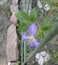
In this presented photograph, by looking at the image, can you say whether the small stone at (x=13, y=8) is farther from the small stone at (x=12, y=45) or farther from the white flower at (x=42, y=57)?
the white flower at (x=42, y=57)

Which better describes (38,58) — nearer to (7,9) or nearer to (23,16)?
(7,9)

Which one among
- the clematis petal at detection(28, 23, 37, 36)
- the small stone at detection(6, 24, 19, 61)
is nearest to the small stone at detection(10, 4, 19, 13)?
the small stone at detection(6, 24, 19, 61)

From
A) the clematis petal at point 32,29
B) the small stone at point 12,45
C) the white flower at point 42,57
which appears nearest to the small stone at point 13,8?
the small stone at point 12,45

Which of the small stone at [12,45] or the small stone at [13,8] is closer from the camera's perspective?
the small stone at [12,45]

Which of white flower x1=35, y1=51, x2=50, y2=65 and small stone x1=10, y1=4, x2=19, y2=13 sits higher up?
small stone x1=10, y1=4, x2=19, y2=13

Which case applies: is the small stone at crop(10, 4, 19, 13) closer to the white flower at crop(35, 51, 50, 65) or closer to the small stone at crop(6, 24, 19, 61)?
the small stone at crop(6, 24, 19, 61)

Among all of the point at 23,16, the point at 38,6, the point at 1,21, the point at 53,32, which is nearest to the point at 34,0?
the point at 38,6

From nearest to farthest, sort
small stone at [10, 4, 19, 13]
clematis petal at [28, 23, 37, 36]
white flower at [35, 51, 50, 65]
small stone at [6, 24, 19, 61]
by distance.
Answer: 1. clematis petal at [28, 23, 37, 36]
2. white flower at [35, 51, 50, 65]
3. small stone at [6, 24, 19, 61]
4. small stone at [10, 4, 19, 13]

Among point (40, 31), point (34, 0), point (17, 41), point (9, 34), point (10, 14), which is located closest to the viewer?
point (40, 31)
